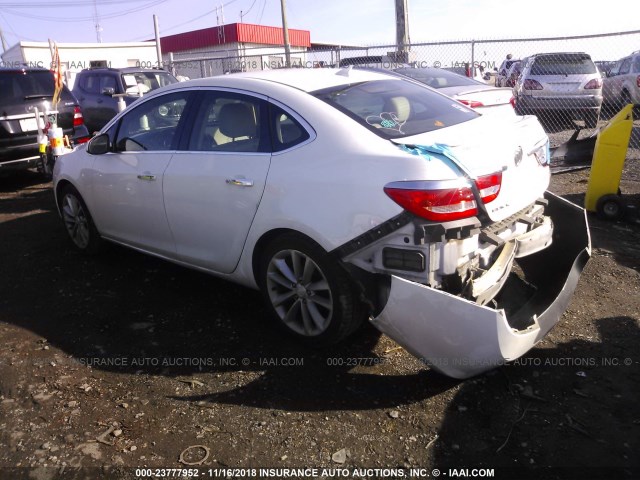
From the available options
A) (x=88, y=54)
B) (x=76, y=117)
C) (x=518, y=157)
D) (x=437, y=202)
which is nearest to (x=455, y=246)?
(x=437, y=202)

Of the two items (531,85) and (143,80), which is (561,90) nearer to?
(531,85)

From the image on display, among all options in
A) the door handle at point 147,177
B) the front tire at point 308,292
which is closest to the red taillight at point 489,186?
the front tire at point 308,292

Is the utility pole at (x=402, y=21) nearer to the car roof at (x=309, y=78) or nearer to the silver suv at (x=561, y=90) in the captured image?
the silver suv at (x=561, y=90)

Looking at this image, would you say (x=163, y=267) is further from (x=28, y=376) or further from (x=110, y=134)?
(x=28, y=376)

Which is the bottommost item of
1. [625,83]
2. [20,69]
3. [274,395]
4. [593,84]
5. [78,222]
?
[274,395]

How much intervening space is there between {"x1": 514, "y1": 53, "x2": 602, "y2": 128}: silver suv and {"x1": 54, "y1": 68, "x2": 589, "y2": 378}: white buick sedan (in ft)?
31.4

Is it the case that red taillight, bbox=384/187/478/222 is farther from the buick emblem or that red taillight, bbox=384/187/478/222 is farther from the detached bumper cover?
the buick emblem

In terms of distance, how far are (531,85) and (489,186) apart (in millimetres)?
10836

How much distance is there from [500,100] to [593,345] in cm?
610

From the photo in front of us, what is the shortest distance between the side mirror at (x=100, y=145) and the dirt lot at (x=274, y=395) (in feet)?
4.10

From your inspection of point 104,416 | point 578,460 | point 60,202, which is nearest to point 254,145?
point 104,416

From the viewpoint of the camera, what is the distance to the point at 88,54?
29.5m

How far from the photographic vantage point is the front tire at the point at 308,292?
3252 millimetres

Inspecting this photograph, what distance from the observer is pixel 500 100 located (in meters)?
8.78
